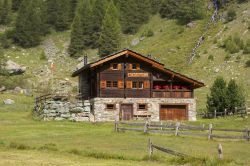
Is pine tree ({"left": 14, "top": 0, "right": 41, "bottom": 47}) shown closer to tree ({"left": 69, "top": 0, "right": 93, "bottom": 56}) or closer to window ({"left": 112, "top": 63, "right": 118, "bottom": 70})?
tree ({"left": 69, "top": 0, "right": 93, "bottom": 56})

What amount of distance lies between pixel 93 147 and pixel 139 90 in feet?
100

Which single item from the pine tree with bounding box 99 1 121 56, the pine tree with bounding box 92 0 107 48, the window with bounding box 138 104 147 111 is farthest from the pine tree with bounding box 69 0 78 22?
the window with bounding box 138 104 147 111

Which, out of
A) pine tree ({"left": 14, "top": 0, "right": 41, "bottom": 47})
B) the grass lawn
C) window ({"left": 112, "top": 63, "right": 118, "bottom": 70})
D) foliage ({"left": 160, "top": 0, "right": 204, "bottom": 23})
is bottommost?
the grass lawn

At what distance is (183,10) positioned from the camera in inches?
5020

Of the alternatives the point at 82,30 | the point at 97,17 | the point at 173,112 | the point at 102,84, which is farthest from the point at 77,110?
the point at 97,17

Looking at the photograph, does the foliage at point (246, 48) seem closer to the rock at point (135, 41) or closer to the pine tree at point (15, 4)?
the rock at point (135, 41)

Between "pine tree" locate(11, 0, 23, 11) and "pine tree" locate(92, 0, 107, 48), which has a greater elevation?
"pine tree" locate(11, 0, 23, 11)

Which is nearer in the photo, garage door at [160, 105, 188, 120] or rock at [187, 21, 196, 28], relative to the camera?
garage door at [160, 105, 188, 120]

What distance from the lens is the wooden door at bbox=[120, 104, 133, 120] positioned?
60.7 meters

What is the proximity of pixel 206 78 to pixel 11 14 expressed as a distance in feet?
218

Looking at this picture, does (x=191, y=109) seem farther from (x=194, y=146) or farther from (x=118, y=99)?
(x=194, y=146)

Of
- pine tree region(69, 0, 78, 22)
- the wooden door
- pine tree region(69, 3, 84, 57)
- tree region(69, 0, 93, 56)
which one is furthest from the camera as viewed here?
pine tree region(69, 0, 78, 22)

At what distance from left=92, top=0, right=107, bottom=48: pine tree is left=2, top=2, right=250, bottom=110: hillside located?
4290 millimetres

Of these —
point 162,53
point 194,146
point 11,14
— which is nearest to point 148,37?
point 162,53
